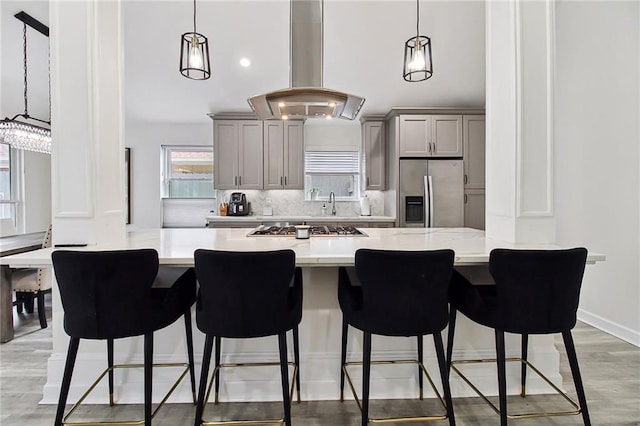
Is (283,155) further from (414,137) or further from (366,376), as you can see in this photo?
(366,376)

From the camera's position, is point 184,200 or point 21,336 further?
point 184,200

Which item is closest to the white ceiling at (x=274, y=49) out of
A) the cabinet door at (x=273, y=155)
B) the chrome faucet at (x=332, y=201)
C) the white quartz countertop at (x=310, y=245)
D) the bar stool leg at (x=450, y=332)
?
the cabinet door at (x=273, y=155)

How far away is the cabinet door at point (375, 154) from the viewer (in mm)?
5203

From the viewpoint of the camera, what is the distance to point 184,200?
5953 millimetres

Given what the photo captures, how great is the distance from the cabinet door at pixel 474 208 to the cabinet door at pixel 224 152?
3.28 m

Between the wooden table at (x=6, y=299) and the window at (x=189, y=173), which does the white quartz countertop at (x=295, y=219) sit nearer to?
the window at (x=189, y=173)

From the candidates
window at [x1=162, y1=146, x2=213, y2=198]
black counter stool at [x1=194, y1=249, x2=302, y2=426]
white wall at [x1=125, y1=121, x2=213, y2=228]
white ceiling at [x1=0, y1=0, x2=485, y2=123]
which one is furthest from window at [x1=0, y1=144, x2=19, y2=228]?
black counter stool at [x1=194, y1=249, x2=302, y2=426]

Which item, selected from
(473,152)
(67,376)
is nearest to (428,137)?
(473,152)

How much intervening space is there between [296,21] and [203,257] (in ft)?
6.26

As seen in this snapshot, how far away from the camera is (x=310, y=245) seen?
198 centimetres

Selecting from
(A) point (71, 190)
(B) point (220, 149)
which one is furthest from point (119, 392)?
(B) point (220, 149)

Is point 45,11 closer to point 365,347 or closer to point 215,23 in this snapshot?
point 215,23

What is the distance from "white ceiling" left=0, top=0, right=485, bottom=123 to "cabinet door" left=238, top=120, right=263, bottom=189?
0.37 m

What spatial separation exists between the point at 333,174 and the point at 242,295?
14.1 ft
